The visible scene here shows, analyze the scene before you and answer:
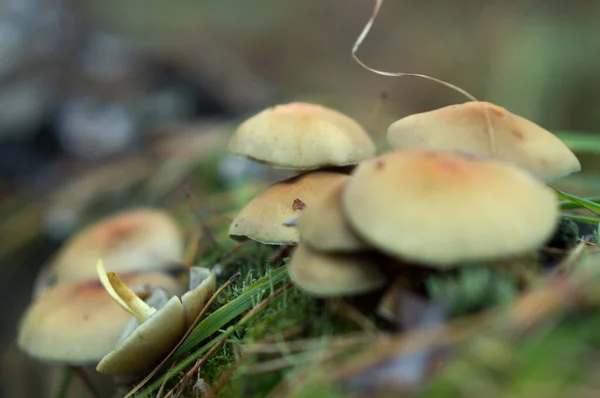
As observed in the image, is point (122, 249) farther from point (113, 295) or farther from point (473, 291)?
point (473, 291)

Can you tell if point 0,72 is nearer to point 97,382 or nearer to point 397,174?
point 97,382

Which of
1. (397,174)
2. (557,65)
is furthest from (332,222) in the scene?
(557,65)

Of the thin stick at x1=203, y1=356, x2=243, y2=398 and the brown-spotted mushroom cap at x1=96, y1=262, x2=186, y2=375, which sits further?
the brown-spotted mushroom cap at x1=96, y1=262, x2=186, y2=375

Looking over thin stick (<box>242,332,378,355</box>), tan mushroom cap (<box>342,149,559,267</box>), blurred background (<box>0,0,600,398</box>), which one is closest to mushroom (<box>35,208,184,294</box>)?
blurred background (<box>0,0,600,398</box>)

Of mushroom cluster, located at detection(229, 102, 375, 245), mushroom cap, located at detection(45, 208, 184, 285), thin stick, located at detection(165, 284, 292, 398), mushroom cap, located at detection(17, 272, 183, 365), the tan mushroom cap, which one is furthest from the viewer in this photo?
mushroom cap, located at detection(45, 208, 184, 285)

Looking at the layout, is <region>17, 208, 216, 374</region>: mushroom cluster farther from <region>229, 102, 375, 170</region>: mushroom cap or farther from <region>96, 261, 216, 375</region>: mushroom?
<region>229, 102, 375, 170</region>: mushroom cap

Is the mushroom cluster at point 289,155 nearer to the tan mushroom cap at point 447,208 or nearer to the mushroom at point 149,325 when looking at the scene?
the mushroom at point 149,325

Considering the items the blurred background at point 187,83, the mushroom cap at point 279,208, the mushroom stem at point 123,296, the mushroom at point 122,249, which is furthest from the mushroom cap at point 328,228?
the mushroom at point 122,249
